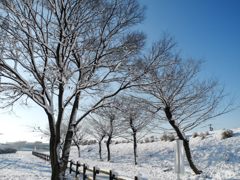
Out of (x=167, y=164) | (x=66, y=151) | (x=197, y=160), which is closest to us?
(x=66, y=151)

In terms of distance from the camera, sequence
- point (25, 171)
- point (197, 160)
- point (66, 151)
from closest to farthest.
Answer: point (66, 151) < point (25, 171) < point (197, 160)

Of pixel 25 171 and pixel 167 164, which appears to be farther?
pixel 167 164

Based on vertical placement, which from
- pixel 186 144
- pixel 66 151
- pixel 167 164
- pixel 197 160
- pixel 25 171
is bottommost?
pixel 25 171

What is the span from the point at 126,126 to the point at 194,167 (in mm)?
19333

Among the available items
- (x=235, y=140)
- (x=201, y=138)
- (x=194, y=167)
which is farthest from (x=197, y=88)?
(x=201, y=138)

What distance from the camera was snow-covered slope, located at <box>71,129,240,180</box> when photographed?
18652 mm

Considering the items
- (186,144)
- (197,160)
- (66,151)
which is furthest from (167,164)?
(66,151)

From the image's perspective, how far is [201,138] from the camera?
104 feet

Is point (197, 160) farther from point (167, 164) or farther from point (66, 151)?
point (66, 151)

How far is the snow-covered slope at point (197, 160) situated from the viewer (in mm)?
18652

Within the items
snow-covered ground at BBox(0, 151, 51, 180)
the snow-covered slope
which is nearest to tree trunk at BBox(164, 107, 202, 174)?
the snow-covered slope

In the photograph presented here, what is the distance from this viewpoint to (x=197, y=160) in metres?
25.8

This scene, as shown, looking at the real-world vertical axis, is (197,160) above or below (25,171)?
above

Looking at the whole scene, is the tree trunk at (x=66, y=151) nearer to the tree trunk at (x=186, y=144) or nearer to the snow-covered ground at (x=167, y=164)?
the snow-covered ground at (x=167, y=164)
